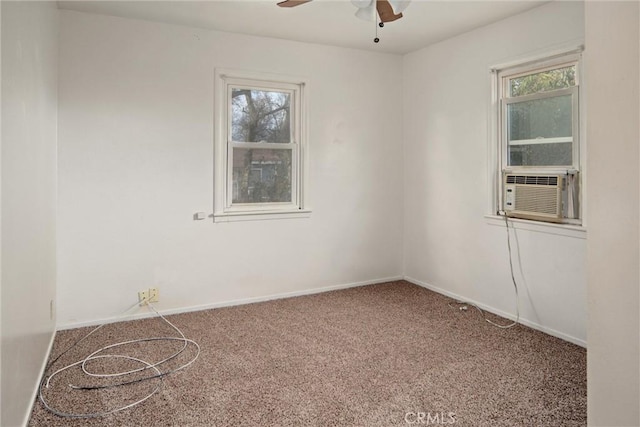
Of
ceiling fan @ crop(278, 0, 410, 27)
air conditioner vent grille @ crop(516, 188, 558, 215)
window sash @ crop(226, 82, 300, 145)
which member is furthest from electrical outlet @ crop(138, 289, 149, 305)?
air conditioner vent grille @ crop(516, 188, 558, 215)

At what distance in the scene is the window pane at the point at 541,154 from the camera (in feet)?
10.7

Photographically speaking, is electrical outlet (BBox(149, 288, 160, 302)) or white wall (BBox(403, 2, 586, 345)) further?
electrical outlet (BBox(149, 288, 160, 302))

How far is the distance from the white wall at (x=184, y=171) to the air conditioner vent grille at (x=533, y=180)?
1.46m

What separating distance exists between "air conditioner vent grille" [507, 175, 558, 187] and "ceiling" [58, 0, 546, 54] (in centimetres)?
129

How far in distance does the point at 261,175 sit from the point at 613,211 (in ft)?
11.2

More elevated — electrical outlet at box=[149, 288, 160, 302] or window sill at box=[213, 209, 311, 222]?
window sill at box=[213, 209, 311, 222]

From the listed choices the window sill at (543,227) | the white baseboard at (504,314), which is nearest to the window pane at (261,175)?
the white baseboard at (504,314)

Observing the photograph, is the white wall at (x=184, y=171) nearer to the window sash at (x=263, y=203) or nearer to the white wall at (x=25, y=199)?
the window sash at (x=263, y=203)

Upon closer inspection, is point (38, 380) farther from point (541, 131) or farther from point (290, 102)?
point (541, 131)

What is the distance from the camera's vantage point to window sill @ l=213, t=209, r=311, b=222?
399 centimetres

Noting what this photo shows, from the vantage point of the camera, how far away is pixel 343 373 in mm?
2662

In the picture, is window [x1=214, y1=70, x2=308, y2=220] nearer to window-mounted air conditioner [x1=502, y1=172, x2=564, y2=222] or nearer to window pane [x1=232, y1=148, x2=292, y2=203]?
window pane [x1=232, y1=148, x2=292, y2=203]

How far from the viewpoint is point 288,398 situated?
7.78 ft

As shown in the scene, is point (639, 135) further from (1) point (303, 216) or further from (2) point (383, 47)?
(2) point (383, 47)
